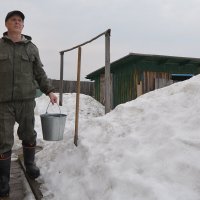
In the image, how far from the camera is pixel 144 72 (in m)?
14.6

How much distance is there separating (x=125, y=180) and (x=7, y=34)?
230 centimetres

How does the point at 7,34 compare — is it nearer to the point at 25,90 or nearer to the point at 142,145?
the point at 25,90

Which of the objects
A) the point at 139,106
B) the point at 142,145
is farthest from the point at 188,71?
the point at 142,145

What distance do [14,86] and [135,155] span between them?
163 centimetres

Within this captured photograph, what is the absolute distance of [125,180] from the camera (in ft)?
9.79

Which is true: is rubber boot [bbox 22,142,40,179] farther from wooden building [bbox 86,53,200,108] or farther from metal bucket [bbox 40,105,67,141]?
wooden building [bbox 86,53,200,108]

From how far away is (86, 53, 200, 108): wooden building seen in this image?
14.5 m

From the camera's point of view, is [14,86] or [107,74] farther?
[107,74]

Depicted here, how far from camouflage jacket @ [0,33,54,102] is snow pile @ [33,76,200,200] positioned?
3.38 feet

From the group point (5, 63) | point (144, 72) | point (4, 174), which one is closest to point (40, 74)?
point (5, 63)

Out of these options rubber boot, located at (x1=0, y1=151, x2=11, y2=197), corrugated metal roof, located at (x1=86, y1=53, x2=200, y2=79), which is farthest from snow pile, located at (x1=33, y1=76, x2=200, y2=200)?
corrugated metal roof, located at (x1=86, y1=53, x2=200, y2=79)

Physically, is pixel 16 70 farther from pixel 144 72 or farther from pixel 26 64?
pixel 144 72

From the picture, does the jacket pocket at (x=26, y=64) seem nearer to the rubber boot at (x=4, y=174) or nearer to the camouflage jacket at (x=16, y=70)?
the camouflage jacket at (x=16, y=70)

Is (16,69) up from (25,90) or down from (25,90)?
up
